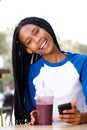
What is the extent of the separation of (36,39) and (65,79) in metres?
0.24

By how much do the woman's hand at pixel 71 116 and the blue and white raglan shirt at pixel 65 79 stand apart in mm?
188

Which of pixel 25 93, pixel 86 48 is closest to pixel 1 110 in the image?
pixel 25 93

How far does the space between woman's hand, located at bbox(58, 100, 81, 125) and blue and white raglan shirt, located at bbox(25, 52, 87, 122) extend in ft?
0.62

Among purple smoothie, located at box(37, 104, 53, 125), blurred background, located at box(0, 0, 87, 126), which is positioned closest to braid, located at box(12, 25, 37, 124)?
purple smoothie, located at box(37, 104, 53, 125)

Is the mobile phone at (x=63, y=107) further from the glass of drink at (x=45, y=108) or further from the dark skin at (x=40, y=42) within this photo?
the dark skin at (x=40, y=42)

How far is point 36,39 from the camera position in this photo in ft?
6.23

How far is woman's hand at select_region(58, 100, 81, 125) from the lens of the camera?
1.63 meters

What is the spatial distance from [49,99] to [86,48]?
12.6 metres

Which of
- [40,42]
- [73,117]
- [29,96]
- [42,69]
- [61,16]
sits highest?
[61,16]

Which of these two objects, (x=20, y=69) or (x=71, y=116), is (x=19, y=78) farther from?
(x=71, y=116)

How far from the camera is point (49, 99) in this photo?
5.51ft

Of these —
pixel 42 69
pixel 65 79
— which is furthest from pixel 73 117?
pixel 42 69

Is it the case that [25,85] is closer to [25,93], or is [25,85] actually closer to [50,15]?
[25,93]

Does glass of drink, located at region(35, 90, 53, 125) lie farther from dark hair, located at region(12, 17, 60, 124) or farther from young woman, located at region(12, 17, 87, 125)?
dark hair, located at region(12, 17, 60, 124)
